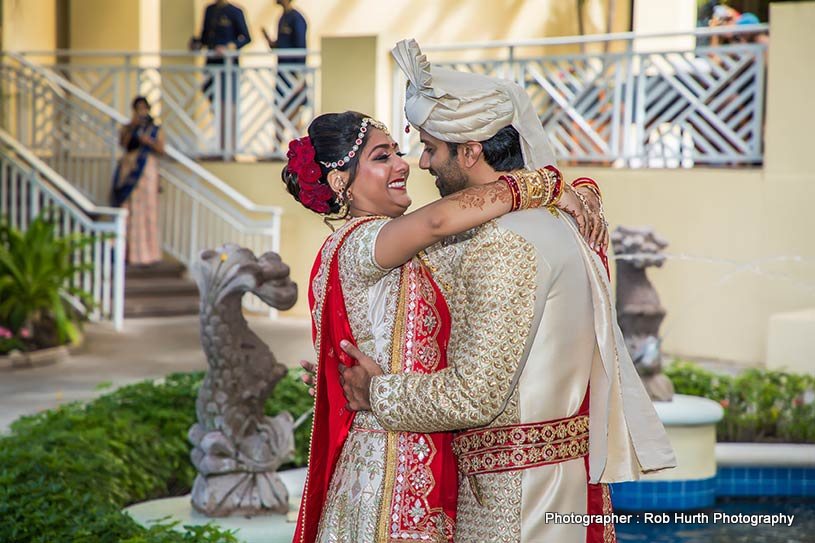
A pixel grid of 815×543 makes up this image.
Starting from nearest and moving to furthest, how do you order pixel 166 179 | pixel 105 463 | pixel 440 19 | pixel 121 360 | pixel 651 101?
pixel 105 463 < pixel 121 360 < pixel 651 101 < pixel 166 179 < pixel 440 19

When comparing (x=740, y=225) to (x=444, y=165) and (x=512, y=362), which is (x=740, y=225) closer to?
(x=444, y=165)

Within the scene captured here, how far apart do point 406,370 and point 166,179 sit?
36.0ft

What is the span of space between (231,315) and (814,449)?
10.8 ft

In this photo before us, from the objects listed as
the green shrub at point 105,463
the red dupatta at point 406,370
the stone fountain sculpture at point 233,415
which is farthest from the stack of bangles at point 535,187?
the stone fountain sculpture at point 233,415

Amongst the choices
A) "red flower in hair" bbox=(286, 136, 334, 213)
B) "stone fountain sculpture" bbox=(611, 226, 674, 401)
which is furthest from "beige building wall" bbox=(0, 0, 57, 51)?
"red flower in hair" bbox=(286, 136, 334, 213)

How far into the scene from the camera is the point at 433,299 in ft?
8.77

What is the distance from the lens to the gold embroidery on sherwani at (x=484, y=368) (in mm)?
2428

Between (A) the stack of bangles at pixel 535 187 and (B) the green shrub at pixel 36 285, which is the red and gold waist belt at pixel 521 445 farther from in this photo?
(B) the green shrub at pixel 36 285

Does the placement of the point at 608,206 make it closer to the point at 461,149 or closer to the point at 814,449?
the point at 814,449

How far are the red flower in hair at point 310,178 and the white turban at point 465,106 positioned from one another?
31 centimetres

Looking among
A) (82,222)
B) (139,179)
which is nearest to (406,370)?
(82,222)

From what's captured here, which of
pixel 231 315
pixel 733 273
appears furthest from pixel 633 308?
pixel 733 273

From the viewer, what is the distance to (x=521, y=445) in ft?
8.36

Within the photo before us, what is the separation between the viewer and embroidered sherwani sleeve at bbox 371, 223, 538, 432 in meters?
2.43
